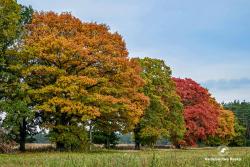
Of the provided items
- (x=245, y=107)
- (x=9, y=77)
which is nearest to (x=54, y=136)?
(x=9, y=77)

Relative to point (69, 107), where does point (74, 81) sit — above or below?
above

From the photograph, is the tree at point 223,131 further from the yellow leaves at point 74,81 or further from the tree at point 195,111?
the yellow leaves at point 74,81

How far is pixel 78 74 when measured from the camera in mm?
45000

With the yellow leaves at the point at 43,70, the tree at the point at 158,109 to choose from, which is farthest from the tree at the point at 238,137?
the yellow leaves at the point at 43,70

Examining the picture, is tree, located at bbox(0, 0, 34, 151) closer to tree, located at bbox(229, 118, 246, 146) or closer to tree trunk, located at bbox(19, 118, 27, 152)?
tree trunk, located at bbox(19, 118, 27, 152)

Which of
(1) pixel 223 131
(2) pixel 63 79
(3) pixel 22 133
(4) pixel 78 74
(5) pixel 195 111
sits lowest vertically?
(3) pixel 22 133

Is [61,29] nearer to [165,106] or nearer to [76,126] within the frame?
[76,126]

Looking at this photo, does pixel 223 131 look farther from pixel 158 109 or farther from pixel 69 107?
pixel 69 107

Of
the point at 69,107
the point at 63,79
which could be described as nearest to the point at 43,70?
the point at 63,79

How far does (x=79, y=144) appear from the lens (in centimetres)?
4262

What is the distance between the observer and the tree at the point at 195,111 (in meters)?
76.3

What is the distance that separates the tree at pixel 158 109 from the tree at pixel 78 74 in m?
11.4

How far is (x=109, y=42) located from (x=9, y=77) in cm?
1016

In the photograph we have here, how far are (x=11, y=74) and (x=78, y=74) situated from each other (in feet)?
20.3
